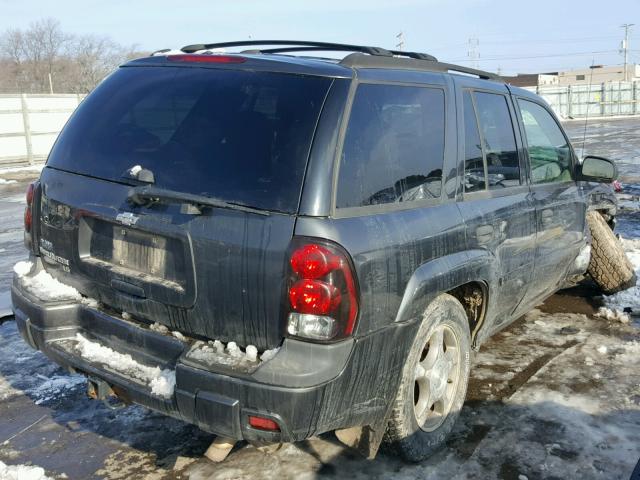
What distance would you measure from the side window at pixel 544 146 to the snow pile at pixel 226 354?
8.22 ft

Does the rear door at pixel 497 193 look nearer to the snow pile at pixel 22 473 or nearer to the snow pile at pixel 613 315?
the snow pile at pixel 613 315

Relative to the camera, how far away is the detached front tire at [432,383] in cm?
304

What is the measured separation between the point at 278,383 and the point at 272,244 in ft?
1.77

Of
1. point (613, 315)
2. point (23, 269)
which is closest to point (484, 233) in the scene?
point (23, 269)

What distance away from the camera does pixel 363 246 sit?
2621mm

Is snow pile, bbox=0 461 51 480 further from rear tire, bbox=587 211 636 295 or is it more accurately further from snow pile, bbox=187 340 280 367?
rear tire, bbox=587 211 636 295

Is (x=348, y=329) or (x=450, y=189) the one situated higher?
(x=450, y=189)

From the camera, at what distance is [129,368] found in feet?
9.40

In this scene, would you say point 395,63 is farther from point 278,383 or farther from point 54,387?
point 54,387

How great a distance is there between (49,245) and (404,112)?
76.2 inches

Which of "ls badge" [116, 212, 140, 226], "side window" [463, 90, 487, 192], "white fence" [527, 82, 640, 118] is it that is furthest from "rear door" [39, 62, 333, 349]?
"white fence" [527, 82, 640, 118]

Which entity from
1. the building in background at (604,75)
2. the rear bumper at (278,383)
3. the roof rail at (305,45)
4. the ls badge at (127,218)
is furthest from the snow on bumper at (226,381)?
the building in background at (604,75)

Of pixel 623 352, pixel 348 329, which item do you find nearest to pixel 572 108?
pixel 623 352

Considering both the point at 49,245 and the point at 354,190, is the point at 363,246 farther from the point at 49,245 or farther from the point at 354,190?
the point at 49,245
